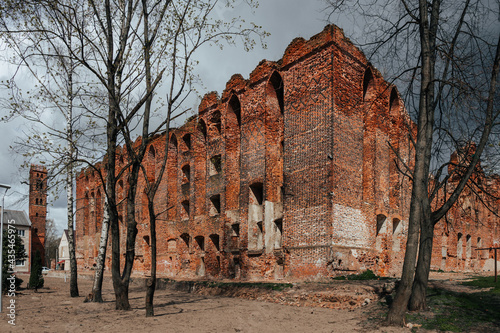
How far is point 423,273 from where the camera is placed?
7.95 metres

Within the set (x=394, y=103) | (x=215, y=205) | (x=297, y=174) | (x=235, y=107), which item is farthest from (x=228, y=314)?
(x=394, y=103)

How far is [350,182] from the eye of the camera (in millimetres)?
14391

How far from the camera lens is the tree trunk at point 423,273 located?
7.93 m

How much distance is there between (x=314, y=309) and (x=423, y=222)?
395 cm

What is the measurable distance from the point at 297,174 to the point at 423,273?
7168 mm

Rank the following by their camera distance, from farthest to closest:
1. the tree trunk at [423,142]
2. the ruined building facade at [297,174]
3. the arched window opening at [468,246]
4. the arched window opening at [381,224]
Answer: the arched window opening at [468,246] < the arched window opening at [381,224] < the ruined building facade at [297,174] < the tree trunk at [423,142]

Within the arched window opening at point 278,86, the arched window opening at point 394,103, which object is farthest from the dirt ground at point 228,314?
the arched window opening at point 394,103

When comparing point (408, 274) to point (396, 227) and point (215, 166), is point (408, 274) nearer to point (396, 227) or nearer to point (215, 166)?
point (396, 227)

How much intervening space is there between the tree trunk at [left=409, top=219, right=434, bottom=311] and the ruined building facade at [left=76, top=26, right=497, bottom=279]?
431 cm

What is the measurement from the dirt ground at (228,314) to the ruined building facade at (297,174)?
2.24 m

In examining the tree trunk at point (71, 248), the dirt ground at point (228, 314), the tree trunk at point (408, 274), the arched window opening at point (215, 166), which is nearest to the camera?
the tree trunk at point (408, 274)

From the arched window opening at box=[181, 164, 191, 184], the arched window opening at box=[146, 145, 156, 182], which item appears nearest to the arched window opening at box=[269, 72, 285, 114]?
the arched window opening at box=[181, 164, 191, 184]

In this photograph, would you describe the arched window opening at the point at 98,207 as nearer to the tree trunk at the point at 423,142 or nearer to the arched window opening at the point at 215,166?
the arched window opening at the point at 215,166

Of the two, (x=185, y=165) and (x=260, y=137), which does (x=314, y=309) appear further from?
(x=185, y=165)
